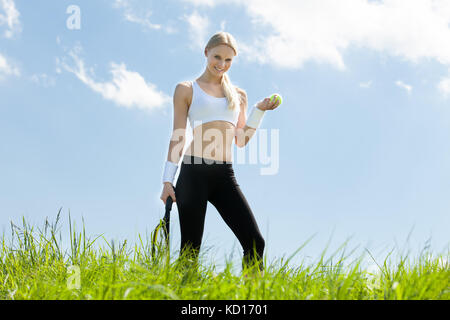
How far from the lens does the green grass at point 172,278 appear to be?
10.5ft

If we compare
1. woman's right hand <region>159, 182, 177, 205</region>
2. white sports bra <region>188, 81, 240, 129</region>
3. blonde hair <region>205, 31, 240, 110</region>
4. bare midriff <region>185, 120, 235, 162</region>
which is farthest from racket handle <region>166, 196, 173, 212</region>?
blonde hair <region>205, 31, 240, 110</region>

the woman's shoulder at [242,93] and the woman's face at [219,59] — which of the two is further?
the woman's shoulder at [242,93]

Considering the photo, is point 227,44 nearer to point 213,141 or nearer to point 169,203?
point 213,141

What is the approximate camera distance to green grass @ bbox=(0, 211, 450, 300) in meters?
3.21

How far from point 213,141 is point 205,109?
1.09 feet

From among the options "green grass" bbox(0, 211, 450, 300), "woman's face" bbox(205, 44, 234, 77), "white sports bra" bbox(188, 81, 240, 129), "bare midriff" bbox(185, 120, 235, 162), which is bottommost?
"green grass" bbox(0, 211, 450, 300)

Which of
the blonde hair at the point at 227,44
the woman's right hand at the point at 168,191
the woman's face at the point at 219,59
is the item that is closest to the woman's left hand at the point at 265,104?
the blonde hair at the point at 227,44

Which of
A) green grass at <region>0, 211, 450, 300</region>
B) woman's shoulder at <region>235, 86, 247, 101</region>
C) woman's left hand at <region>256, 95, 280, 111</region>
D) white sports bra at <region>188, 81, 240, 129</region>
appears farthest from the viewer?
woman's shoulder at <region>235, 86, 247, 101</region>

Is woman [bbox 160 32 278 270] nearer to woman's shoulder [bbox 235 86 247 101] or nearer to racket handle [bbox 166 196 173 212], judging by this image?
racket handle [bbox 166 196 173 212]

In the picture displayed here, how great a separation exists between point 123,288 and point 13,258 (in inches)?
102

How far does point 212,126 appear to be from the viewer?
4.43m

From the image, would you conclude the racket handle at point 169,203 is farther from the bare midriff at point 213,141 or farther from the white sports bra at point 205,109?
the white sports bra at point 205,109
